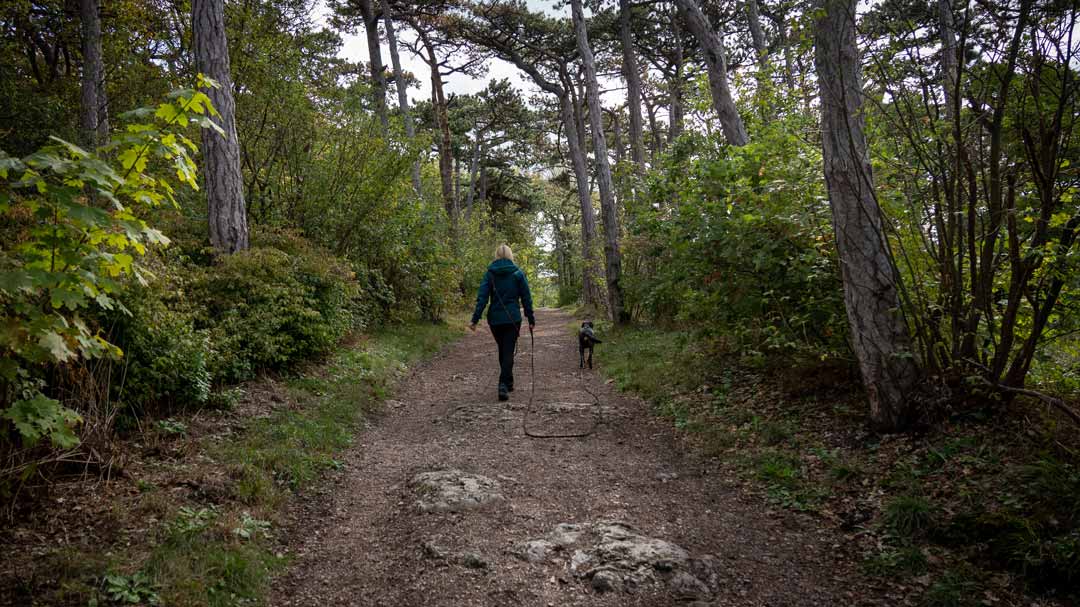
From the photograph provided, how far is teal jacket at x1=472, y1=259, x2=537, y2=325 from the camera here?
305 inches

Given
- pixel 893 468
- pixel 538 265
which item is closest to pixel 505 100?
pixel 893 468

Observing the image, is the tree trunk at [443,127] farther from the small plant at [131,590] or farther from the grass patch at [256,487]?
the small plant at [131,590]

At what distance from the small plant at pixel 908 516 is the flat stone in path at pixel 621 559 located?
4.07ft

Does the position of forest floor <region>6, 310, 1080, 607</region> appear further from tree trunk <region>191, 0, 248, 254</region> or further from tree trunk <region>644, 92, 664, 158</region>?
tree trunk <region>644, 92, 664, 158</region>

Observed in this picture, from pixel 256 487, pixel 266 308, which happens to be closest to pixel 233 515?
pixel 256 487

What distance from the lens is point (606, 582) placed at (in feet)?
10.7

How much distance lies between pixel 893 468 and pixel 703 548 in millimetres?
1722

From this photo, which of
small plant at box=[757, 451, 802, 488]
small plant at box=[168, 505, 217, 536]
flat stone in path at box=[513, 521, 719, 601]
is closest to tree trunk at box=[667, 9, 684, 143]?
small plant at box=[757, 451, 802, 488]

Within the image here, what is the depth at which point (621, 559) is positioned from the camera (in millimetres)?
3467

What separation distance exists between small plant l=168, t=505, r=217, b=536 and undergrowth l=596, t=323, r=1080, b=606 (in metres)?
4.08

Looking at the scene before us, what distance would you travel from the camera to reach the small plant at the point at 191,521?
3430 mm

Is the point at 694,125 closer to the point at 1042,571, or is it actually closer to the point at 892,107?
the point at 892,107

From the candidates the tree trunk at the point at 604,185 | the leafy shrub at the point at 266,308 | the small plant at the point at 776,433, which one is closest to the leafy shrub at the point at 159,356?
the leafy shrub at the point at 266,308

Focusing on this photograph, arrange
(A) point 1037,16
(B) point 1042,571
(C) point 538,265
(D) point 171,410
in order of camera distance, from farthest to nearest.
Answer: (C) point 538,265 → (D) point 171,410 → (A) point 1037,16 → (B) point 1042,571
